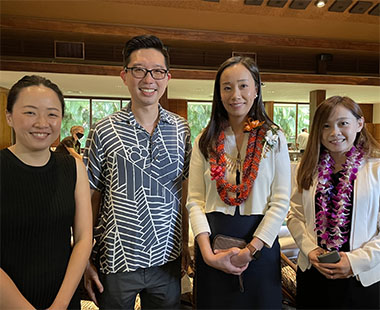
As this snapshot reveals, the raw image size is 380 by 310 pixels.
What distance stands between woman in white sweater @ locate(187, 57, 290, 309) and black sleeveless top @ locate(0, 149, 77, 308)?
540 millimetres

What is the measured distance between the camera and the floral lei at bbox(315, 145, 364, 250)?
143 centimetres

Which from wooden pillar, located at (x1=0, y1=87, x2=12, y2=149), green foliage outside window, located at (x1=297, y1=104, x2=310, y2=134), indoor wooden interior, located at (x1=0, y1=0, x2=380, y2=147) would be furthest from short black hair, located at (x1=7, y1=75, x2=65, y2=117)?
green foliage outside window, located at (x1=297, y1=104, x2=310, y2=134)

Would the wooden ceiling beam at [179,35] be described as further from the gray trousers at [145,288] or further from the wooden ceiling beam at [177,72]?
the gray trousers at [145,288]

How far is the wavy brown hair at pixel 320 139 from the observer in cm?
148

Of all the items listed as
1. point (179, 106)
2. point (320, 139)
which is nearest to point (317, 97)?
point (179, 106)

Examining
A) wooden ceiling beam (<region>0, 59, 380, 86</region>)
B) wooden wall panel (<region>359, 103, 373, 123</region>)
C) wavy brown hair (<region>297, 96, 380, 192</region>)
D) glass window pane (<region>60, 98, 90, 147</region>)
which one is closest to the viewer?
wavy brown hair (<region>297, 96, 380, 192</region>)

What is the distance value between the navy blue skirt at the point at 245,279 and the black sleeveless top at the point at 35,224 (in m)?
0.62

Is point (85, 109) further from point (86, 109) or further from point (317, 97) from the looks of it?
point (317, 97)

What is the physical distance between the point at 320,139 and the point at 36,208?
4.25ft

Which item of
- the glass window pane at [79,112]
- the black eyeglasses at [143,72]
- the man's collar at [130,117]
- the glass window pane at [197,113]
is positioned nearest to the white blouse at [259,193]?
the man's collar at [130,117]

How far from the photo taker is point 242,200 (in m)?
1.34

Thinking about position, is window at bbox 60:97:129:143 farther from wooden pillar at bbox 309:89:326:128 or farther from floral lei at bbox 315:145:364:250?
floral lei at bbox 315:145:364:250

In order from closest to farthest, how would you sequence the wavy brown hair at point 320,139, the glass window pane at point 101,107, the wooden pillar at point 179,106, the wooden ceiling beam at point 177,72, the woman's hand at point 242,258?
the woman's hand at point 242,258 → the wavy brown hair at point 320,139 → the wooden ceiling beam at point 177,72 → the glass window pane at point 101,107 → the wooden pillar at point 179,106

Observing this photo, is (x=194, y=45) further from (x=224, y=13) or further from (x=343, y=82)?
(x=343, y=82)
